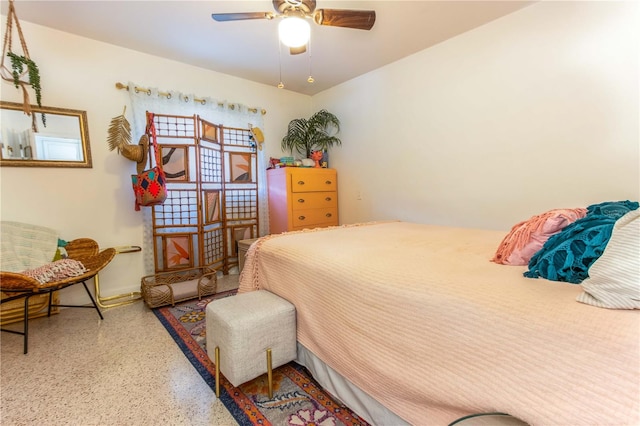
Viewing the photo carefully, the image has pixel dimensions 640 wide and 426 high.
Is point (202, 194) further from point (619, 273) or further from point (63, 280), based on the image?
point (619, 273)

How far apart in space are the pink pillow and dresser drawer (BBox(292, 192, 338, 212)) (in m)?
2.47

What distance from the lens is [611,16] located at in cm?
190

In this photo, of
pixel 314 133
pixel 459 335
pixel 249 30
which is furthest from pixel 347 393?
pixel 314 133

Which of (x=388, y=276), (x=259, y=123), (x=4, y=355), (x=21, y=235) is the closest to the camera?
(x=388, y=276)

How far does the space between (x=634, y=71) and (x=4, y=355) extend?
4.57m

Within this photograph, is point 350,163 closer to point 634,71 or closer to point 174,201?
point 174,201

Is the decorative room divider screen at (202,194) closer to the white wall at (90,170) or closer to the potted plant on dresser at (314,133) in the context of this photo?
the white wall at (90,170)

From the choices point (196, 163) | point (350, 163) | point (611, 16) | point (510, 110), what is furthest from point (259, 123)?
point (611, 16)

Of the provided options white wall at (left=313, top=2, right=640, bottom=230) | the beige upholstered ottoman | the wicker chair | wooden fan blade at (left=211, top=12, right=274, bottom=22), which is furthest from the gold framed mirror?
white wall at (left=313, top=2, right=640, bottom=230)

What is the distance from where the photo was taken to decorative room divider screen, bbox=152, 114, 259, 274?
296 cm

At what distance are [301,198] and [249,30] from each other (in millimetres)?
1843

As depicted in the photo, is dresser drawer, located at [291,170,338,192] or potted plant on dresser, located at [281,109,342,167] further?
potted plant on dresser, located at [281,109,342,167]

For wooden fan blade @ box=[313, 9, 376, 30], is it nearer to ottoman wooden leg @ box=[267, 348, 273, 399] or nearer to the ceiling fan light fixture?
the ceiling fan light fixture

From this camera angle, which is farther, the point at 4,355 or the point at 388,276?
the point at 4,355
